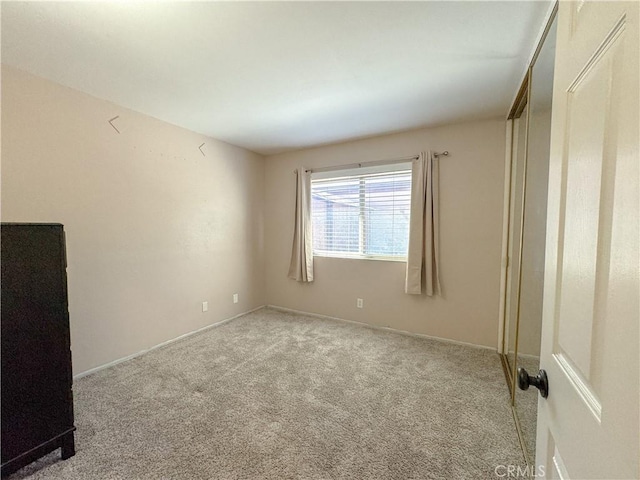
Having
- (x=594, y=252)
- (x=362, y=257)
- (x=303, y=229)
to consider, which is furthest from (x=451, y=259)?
(x=594, y=252)

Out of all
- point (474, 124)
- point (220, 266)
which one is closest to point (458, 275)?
point (474, 124)

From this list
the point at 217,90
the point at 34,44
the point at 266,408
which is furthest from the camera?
the point at 217,90

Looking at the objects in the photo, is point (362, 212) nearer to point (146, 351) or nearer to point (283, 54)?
point (283, 54)

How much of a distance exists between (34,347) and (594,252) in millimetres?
2188

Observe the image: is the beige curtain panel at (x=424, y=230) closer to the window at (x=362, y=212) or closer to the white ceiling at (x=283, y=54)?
the window at (x=362, y=212)

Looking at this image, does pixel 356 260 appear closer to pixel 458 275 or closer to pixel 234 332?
pixel 458 275

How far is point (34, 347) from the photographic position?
137cm

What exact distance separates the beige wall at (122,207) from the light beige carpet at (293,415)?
43 centimetres

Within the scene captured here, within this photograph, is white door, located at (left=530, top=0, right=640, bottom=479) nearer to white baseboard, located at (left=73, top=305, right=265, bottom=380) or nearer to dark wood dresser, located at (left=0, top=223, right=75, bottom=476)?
dark wood dresser, located at (left=0, top=223, right=75, bottom=476)

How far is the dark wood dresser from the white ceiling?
1140 mm

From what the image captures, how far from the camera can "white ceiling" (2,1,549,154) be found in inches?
54.4

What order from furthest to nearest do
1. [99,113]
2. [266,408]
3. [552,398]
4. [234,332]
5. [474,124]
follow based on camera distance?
1. [234,332]
2. [474,124]
3. [99,113]
4. [266,408]
5. [552,398]

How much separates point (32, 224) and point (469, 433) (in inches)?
105

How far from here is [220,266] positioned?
11.5 feet
